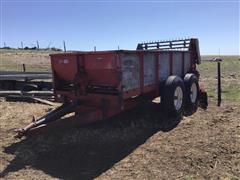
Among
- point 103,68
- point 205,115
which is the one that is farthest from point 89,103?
point 205,115

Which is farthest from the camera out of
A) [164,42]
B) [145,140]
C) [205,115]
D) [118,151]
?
[164,42]

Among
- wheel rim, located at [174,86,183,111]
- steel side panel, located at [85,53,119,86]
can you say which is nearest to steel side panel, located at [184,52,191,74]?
wheel rim, located at [174,86,183,111]

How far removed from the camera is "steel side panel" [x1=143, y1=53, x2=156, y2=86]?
6656 mm

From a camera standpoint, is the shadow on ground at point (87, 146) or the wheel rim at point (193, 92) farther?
the wheel rim at point (193, 92)

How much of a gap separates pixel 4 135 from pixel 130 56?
2.93 metres

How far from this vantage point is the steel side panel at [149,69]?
666 cm

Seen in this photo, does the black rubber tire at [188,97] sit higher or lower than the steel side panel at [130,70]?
lower

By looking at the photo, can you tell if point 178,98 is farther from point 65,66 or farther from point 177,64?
point 65,66

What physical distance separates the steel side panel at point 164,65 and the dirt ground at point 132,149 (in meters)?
0.84

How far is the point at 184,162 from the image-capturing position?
5.04 meters

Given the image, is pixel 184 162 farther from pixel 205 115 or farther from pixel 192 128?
pixel 205 115

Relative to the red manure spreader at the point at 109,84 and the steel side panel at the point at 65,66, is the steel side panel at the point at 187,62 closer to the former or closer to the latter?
the red manure spreader at the point at 109,84

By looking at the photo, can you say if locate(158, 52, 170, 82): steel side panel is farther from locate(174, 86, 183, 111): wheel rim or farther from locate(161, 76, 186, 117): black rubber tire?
locate(174, 86, 183, 111): wheel rim

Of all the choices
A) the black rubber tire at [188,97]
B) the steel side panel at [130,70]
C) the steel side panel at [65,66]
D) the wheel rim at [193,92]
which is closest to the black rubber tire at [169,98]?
the steel side panel at [130,70]
